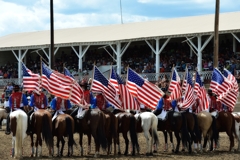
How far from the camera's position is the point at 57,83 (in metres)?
19.5

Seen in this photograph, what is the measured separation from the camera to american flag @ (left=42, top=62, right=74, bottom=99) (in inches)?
760

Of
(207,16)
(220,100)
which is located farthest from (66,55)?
(220,100)

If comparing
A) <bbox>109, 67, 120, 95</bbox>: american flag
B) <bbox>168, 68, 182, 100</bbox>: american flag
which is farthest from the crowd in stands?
<bbox>168, 68, 182, 100</bbox>: american flag

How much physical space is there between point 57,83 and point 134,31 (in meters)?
25.2

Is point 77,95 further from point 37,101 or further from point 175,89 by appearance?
point 175,89

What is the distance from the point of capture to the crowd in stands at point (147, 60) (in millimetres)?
37438

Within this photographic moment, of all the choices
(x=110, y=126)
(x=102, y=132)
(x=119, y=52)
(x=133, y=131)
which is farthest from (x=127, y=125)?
(x=119, y=52)

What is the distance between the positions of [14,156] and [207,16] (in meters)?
28.8

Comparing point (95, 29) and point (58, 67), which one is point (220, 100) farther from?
point (95, 29)

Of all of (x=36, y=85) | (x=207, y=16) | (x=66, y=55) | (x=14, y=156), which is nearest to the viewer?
(x=14, y=156)

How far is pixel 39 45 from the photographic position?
4469 cm

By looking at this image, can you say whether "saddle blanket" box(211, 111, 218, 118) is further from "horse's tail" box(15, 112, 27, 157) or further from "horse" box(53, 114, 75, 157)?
"horse's tail" box(15, 112, 27, 157)

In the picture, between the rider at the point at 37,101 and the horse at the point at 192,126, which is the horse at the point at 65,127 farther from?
the horse at the point at 192,126

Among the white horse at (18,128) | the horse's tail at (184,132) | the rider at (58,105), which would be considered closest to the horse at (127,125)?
Result: the horse's tail at (184,132)
